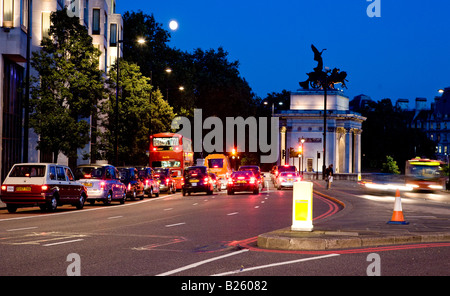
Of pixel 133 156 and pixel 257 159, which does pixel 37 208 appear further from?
pixel 257 159

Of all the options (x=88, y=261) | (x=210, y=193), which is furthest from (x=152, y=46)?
(x=88, y=261)

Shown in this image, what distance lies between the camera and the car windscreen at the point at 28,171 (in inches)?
993

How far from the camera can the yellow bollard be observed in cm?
1469

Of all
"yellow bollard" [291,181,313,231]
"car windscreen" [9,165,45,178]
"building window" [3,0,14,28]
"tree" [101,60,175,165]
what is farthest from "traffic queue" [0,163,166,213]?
"tree" [101,60,175,165]

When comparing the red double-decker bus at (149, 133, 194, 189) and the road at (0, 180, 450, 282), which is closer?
the road at (0, 180, 450, 282)

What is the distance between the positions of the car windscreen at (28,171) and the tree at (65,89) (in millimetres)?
11901

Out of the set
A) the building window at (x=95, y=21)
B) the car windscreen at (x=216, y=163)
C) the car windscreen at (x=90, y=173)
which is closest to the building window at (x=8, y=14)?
the car windscreen at (x=90, y=173)

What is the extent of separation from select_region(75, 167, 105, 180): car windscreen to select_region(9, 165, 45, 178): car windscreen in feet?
18.0

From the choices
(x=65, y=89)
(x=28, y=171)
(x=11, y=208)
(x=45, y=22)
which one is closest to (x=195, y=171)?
(x=65, y=89)

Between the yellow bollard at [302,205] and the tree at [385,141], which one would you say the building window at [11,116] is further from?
the tree at [385,141]

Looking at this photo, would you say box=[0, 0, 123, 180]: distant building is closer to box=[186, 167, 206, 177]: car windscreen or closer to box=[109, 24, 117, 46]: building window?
box=[186, 167, 206, 177]: car windscreen

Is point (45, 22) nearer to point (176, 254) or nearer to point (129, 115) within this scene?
point (129, 115)

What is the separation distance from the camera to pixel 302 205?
14.8 metres

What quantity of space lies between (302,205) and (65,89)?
85.1ft
